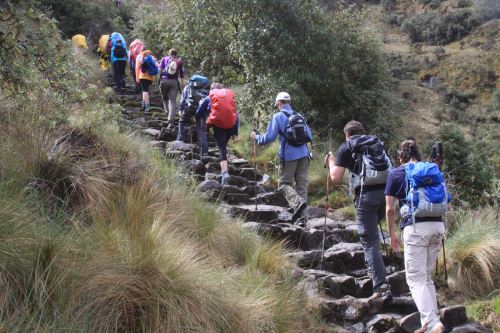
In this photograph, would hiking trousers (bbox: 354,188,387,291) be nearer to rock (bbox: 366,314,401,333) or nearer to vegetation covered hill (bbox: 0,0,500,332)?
rock (bbox: 366,314,401,333)

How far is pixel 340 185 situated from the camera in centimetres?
1156

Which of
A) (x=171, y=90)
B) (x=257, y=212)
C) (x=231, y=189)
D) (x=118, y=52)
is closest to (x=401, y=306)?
(x=257, y=212)

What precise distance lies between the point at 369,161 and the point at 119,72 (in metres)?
12.9

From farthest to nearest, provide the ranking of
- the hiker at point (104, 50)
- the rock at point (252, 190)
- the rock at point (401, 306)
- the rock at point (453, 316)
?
the hiker at point (104, 50), the rock at point (252, 190), the rock at point (401, 306), the rock at point (453, 316)

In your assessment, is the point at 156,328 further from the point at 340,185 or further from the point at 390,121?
the point at 390,121

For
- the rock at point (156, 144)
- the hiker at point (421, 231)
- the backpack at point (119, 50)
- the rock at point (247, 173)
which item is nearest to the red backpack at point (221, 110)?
the rock at point (156, 144)

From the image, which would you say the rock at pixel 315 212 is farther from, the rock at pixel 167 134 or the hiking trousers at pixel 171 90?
the hiking trousers at pixel 171 90

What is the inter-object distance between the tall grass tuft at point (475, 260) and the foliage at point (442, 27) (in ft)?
230

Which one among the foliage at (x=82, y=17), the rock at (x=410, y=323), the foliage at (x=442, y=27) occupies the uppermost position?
the foliage at (x=442, y=27)

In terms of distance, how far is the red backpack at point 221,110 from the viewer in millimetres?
10172

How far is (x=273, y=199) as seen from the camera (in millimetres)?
9812

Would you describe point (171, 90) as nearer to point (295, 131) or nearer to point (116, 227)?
point (295, 131)

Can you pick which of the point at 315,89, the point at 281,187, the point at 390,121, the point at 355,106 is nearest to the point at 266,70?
the point at 315,89

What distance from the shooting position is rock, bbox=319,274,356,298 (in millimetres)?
6574
